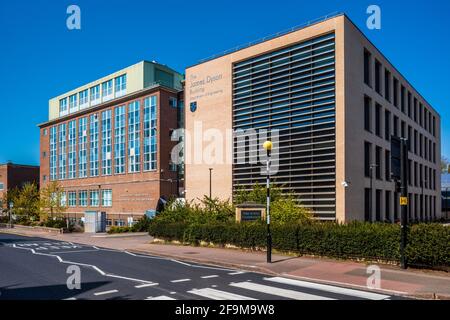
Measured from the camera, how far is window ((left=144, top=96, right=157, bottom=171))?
2080 inches

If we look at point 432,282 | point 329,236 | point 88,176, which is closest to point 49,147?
point 88,176

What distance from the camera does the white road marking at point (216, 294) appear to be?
9719mm

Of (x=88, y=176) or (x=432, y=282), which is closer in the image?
(x=432, y=282)

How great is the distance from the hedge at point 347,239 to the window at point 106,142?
135 feet

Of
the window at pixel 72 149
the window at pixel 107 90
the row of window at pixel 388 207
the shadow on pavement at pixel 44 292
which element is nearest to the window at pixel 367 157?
the row of window at pixel 388 207

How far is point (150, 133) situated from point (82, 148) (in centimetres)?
1874

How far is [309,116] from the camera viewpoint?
30.6 metres

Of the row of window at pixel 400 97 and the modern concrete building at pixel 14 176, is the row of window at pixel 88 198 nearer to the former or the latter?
the modern concrete building at pixel 14 176

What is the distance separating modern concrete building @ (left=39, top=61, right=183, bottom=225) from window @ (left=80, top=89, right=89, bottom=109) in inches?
6.7

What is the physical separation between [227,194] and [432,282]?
26.6 metres

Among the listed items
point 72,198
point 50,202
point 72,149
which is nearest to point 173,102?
point 50,202

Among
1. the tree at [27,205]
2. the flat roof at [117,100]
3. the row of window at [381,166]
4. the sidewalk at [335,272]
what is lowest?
the tree at [27,205]

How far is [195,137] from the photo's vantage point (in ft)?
136
